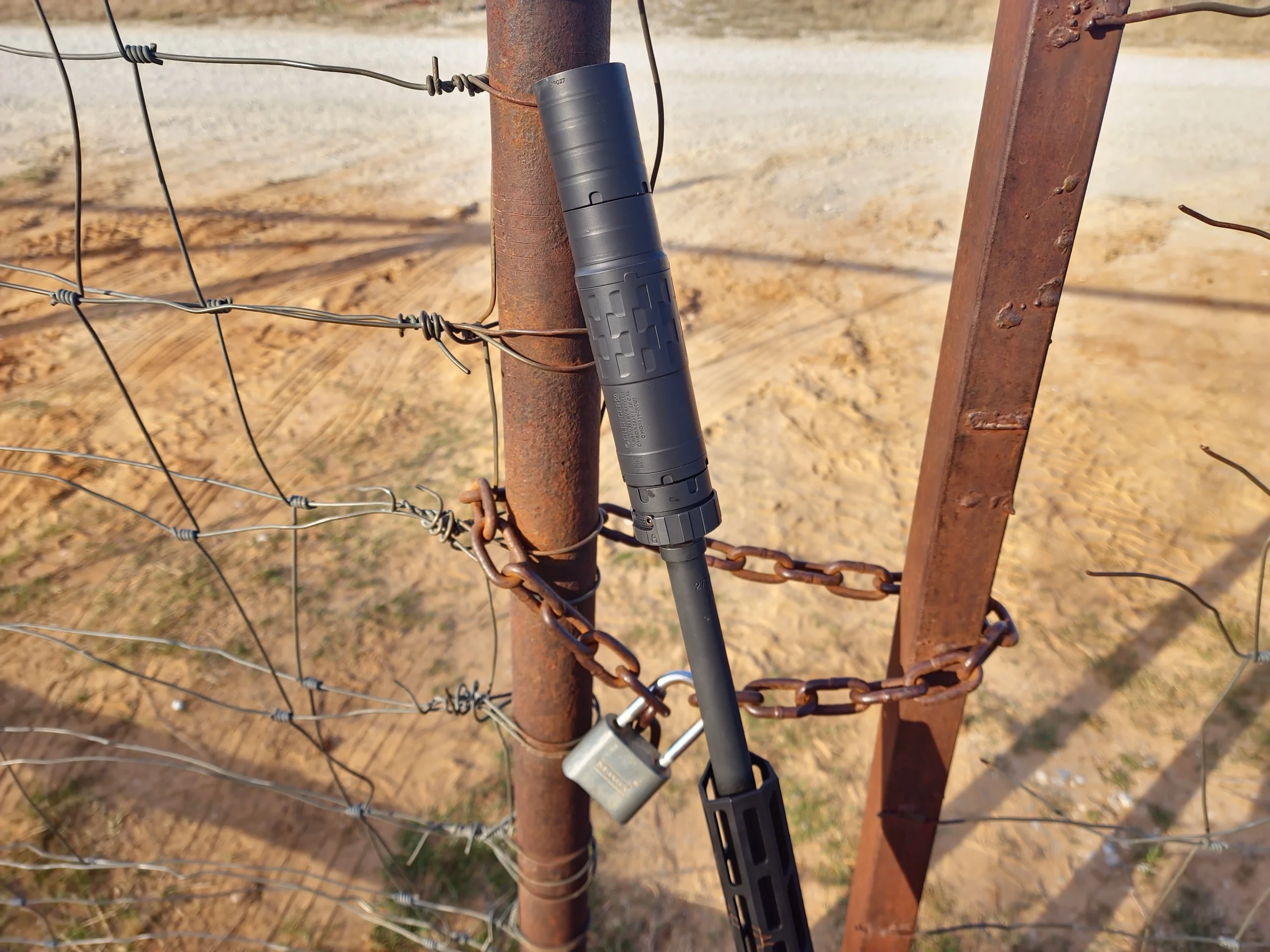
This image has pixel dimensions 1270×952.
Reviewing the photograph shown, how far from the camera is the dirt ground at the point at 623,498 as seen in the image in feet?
9.41

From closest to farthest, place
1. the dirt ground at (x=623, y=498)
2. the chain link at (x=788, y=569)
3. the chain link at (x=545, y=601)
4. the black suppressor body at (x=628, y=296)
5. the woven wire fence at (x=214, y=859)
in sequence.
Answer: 1. the black suppressor body at (x=628, y=296)
2. the chain link at (x=545, y=601)
3. the chain link at (x=788, y=569)
4. the woven wire fence at (x=214, y=859)
5. the dirt ground at (x=623, y=498)

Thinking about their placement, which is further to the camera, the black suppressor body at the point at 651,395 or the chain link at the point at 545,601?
the chain link at the point at 545,601

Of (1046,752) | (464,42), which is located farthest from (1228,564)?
(464,42)

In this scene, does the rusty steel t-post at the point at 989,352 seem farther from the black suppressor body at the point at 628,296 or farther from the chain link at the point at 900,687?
the black suppressor body at the point at 628,296

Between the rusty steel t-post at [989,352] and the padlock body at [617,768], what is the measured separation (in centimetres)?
44

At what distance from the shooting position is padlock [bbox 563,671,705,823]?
4.09 ft

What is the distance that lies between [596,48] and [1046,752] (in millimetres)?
3220

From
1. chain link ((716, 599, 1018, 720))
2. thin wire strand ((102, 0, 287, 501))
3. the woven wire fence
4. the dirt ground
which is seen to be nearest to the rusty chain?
chain link ((716, 599, 1018, 720))

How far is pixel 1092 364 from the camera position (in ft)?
18.1

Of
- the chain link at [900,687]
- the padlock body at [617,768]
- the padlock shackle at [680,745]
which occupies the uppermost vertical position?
the chain link at [900,687]

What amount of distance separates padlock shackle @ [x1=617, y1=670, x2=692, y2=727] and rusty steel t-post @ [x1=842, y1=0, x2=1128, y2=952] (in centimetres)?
37

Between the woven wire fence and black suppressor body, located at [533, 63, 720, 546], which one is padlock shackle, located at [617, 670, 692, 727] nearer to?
black suppressor body, located at [533, 63, 720, 546]

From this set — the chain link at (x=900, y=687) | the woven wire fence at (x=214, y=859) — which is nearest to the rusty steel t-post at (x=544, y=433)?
the woven wire fence at (x=214, y=859)

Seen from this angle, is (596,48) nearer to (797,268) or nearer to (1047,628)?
(1047,628)
